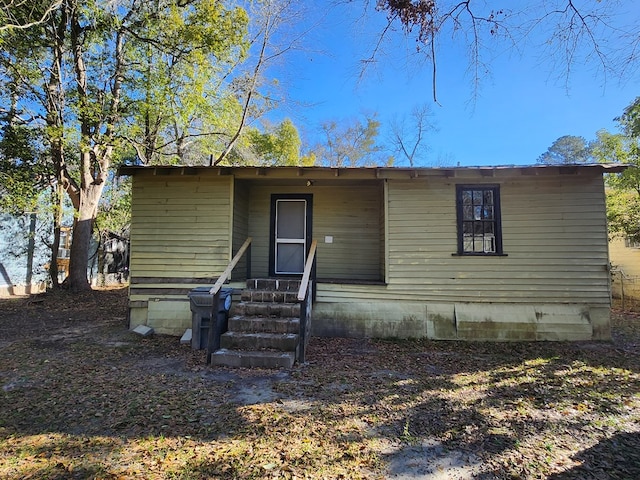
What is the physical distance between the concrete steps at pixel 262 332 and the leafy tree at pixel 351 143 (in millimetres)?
→ 20752

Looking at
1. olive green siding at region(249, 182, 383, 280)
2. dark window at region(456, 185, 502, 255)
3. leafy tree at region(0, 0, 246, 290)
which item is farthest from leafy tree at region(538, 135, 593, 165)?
leafy tree at region(0, 0, 246, 290)

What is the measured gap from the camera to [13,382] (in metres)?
4.14

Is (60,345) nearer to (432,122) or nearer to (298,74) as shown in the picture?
(298,74)

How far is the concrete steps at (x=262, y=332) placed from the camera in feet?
15.7

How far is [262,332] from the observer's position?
5.28m

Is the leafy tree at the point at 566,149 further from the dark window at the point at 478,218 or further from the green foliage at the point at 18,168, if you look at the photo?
the green foliage at the point at 18,168

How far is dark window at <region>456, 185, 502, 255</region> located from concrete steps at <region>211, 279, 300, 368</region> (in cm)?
341

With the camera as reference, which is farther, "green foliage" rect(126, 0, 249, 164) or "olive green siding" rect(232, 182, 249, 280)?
"green foliage" rect(126, 0, 249, 164)

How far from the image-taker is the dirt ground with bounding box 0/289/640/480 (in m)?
2.57

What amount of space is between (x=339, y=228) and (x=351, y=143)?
64.6ft

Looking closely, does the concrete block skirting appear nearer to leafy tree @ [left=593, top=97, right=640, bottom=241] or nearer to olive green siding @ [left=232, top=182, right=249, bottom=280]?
olive green siding @ [left=232, top=182, right=249, bottom=280]

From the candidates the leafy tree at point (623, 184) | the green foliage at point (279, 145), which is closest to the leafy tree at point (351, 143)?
the green foliage at point (279, 145)

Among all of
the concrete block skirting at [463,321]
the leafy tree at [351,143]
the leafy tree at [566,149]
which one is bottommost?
the concrete block skirting at [463,321]

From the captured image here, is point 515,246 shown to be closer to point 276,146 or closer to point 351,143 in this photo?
point 276,146
